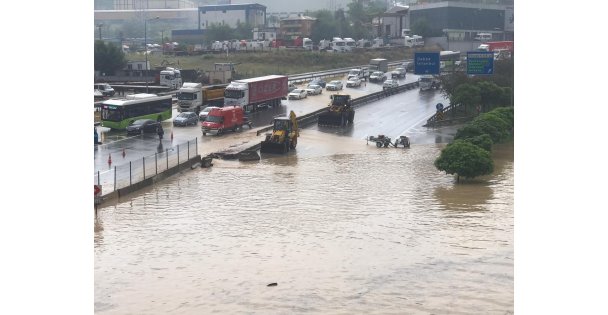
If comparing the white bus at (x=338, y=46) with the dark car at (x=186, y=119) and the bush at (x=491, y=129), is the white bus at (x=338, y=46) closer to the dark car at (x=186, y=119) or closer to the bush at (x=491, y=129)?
the dark car at (x=186, y=119)

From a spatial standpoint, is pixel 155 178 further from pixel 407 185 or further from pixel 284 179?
pixel 407 185

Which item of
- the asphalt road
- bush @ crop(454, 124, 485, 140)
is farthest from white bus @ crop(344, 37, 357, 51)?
bush @ crop(454, 124, 485, 140)

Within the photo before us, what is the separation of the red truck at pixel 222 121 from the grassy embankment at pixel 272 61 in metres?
21.4

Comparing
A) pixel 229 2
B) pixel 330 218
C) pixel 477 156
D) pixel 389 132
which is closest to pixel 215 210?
pixel 330 218

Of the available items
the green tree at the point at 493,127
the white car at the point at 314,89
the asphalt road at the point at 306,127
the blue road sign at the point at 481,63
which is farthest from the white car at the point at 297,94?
the green tree at the point at 493,127

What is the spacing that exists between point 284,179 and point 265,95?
47.8ft

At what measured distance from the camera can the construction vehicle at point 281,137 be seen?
80.3 feet

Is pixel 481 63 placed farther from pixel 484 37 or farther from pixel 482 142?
pixel 484 37

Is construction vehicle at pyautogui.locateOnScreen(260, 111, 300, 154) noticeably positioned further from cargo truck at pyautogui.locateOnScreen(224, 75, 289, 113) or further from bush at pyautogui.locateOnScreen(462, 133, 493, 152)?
cargo truck at pyautogui.locateOnScreen(224, 75, 289, 113)

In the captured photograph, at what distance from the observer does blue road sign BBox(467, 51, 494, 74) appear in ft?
114

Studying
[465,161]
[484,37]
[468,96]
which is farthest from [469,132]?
[484,37]

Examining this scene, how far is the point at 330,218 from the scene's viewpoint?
16.5m

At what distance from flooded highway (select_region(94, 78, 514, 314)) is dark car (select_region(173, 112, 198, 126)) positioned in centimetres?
678

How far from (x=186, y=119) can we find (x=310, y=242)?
15836 millimetres
